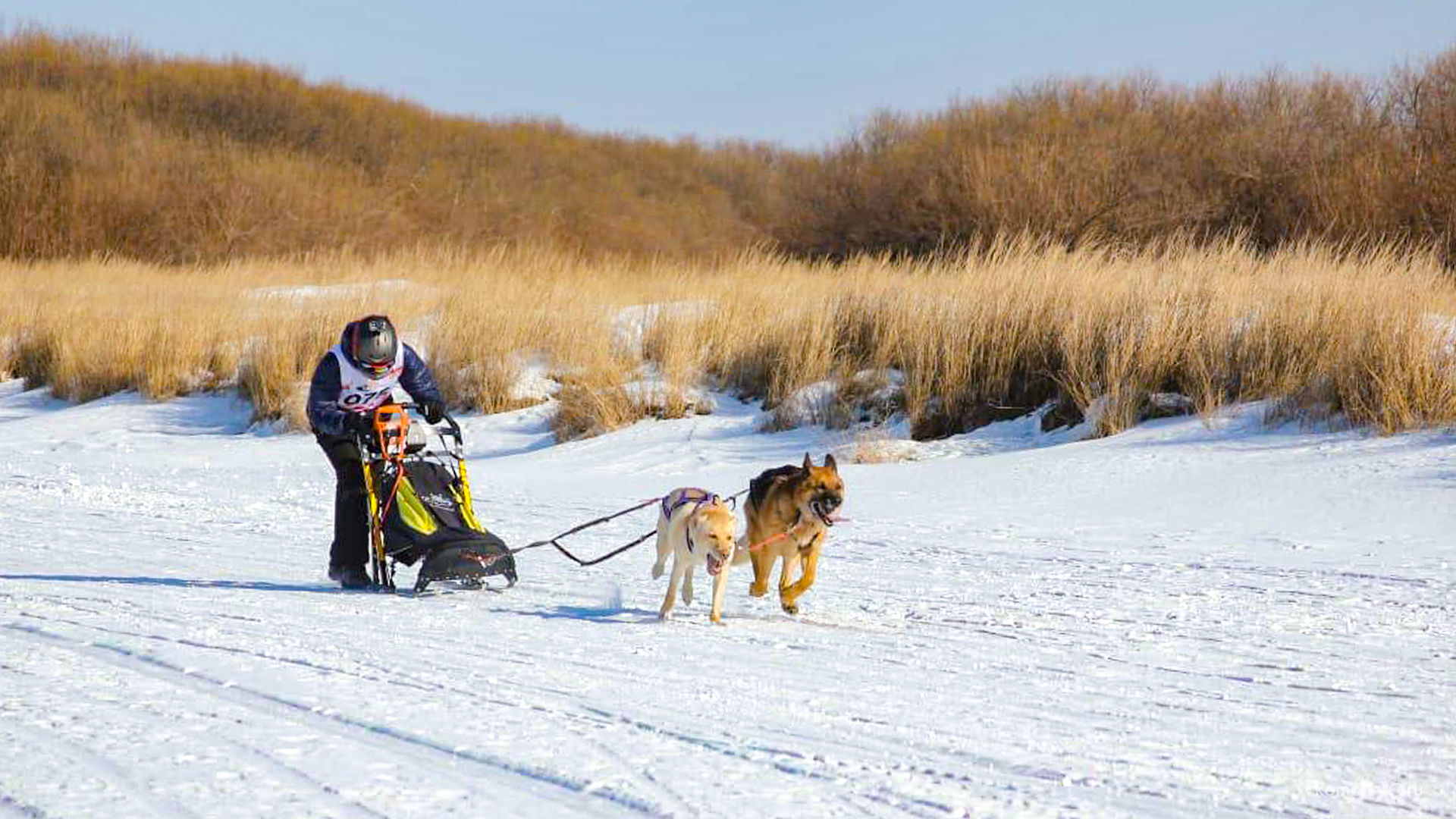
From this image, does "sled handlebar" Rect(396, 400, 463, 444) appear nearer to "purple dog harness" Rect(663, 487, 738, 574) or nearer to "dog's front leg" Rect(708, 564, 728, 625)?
"purple dog harness" Rect(663, 487, 738, 574)

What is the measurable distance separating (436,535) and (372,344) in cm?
97

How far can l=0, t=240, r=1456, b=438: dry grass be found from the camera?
1149cm

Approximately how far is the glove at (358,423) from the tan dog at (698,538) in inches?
64.0

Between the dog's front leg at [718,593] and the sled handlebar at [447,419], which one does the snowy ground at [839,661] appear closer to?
the dog's front leg at [718,593]

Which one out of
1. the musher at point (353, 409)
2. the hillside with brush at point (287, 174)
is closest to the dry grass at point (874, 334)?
the musher at point (353, 409)

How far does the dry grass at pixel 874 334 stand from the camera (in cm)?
1149

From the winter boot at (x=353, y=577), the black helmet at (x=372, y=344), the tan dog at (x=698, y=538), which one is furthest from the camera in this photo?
the winter boot at (x=353, y=577)

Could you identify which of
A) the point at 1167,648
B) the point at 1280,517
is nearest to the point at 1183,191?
the point at 1280,517

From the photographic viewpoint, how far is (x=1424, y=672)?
5.25 meters

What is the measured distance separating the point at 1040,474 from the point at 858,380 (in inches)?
141

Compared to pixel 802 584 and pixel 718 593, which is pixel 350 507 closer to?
pixel 718 593

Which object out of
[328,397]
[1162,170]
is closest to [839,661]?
[328,397]

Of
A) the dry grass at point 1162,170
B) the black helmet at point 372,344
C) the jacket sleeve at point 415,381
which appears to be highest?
the dry grass at point 1162,170

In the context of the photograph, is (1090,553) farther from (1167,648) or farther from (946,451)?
(946,451)
